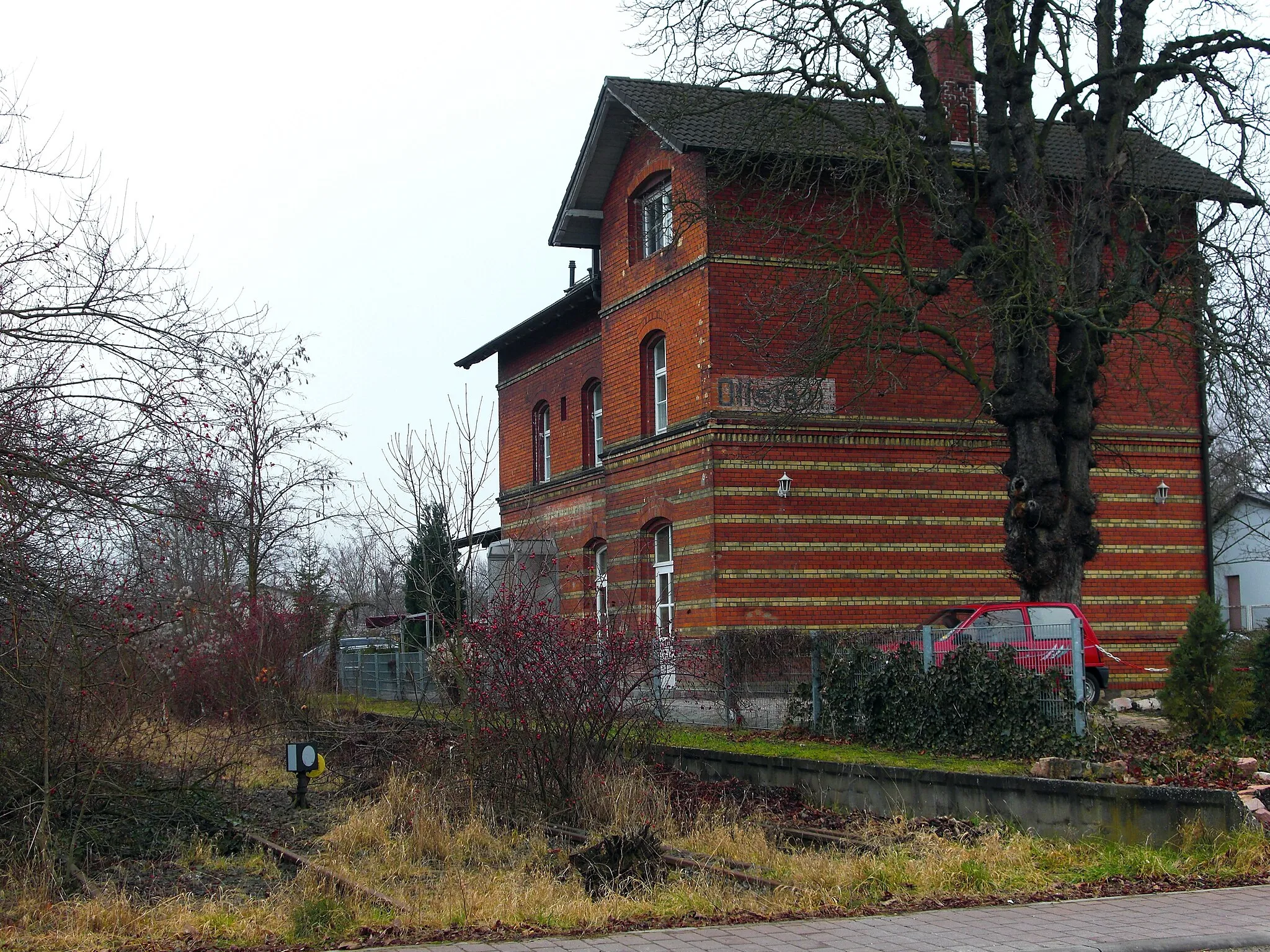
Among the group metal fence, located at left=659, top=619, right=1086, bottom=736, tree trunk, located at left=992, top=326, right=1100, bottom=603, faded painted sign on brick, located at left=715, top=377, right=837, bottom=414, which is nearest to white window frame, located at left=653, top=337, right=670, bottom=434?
faded painted sign on brick, located at left=715, top=377, right=837, bottom=414

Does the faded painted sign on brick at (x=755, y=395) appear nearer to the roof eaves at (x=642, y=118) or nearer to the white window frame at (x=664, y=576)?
the white window frame at (x=664, y=576)

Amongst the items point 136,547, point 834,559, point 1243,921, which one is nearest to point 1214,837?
point 1243,921

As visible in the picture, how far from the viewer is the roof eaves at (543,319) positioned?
29.4 meters

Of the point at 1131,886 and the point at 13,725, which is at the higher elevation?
the point at 13,725

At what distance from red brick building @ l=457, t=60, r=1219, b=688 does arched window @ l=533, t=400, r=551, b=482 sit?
5.59 meters

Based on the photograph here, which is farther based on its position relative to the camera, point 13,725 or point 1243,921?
point 13,725

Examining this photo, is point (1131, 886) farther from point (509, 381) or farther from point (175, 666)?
point (509, 381)

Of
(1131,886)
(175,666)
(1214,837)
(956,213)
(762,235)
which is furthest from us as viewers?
(762,235)

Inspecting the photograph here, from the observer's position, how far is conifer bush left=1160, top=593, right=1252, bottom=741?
1365 cm

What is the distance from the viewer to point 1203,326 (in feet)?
57.5

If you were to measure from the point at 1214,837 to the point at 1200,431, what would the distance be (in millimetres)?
18528

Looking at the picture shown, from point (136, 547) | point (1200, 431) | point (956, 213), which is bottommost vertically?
point (136, 547)

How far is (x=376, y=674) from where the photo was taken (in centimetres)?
3269

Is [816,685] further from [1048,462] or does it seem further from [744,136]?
[744,136]
